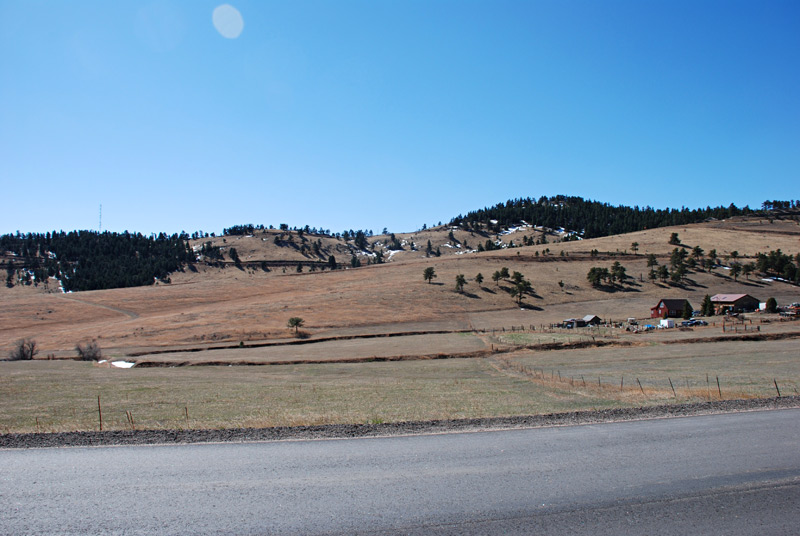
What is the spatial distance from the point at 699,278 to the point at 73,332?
13017 centimetres

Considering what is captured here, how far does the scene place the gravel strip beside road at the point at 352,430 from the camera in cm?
1151

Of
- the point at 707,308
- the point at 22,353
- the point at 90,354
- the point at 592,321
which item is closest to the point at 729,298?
the point at 707,308

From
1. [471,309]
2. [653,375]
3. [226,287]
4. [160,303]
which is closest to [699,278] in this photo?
[471,309]

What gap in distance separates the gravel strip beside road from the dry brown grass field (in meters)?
2.30

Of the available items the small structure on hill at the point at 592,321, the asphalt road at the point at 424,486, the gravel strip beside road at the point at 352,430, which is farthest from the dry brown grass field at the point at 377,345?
the small structure on hill at the point at 592,321

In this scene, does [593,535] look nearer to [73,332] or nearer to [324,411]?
[324,411]

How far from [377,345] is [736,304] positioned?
68.4m

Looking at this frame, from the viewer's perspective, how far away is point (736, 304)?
3246 inches

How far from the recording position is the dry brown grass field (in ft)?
68.4

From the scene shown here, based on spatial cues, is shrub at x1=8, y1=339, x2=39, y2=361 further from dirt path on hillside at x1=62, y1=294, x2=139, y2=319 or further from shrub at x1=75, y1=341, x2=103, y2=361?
dirt path on hillside at x1=62, y1=294, x2=139, y2=319

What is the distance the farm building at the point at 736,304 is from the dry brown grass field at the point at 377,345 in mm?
8849

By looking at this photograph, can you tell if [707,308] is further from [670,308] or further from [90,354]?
[90,354]

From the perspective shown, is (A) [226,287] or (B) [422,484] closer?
(B) [422,484]

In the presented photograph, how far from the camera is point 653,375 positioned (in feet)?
102
